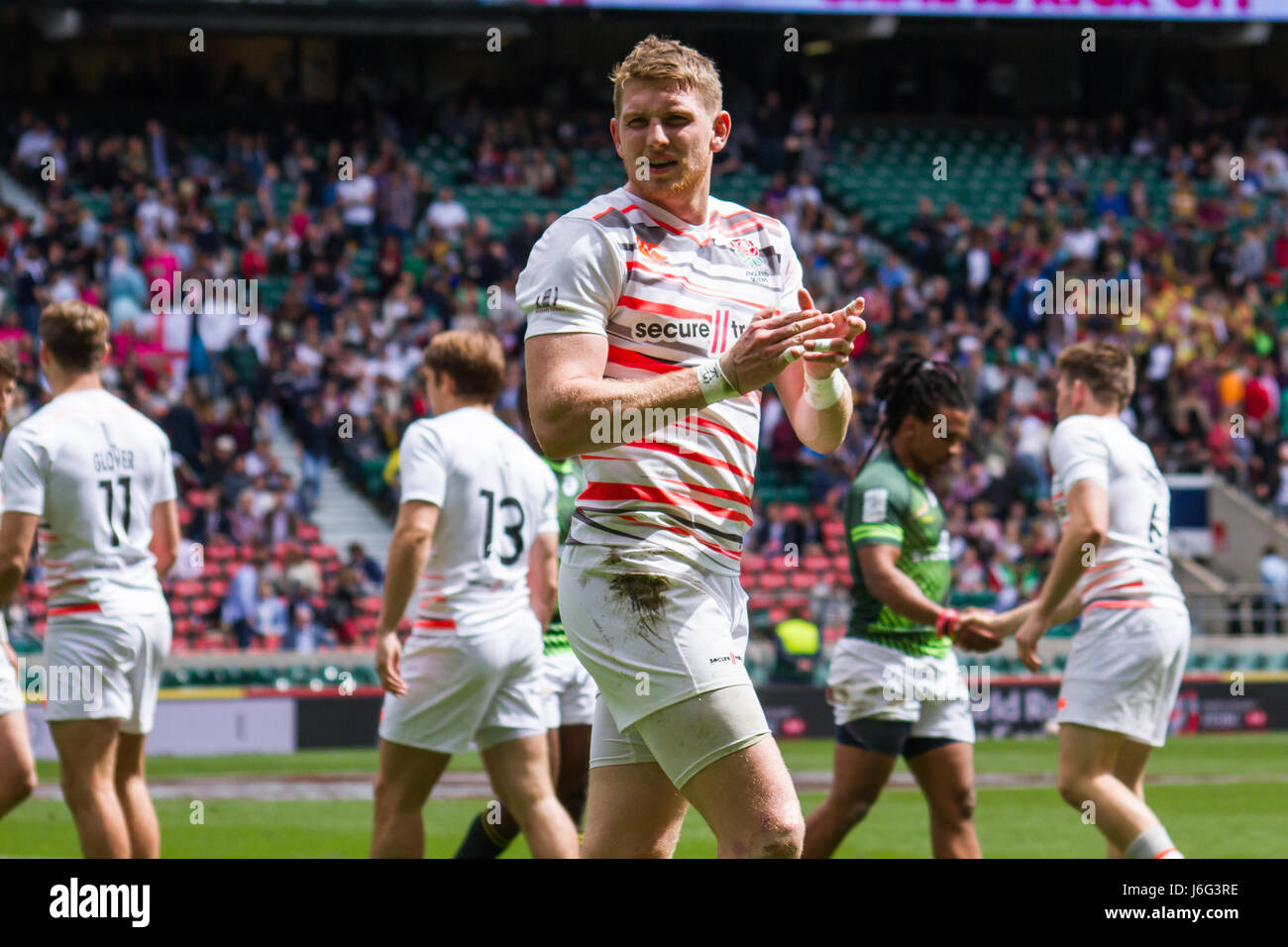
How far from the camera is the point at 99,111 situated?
90.0 ft

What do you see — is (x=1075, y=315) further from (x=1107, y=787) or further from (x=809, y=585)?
(x=1107, y=787)

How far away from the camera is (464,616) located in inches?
261

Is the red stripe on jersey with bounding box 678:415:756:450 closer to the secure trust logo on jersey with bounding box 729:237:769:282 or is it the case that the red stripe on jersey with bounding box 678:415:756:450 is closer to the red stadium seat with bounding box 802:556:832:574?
the secure trust logo on jersey with bounding box 729:237:769:282

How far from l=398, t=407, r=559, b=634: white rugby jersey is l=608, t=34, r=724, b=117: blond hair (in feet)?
8.24

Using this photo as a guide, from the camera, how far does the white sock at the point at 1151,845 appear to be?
20.4ft

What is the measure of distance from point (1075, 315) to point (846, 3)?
6.77 m

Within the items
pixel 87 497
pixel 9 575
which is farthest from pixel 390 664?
pixel 9 575

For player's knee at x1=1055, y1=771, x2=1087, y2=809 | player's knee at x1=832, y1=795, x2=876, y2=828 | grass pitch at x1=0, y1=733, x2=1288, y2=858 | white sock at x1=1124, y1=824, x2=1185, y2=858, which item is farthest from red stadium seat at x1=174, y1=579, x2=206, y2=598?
white sock at x1=1124, y1=824, x2=1185, y2=858

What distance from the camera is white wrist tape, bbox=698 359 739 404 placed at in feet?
13.0

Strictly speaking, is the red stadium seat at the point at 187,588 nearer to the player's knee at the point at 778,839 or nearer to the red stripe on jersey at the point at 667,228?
the red stripe on jersey at the point at 667,228

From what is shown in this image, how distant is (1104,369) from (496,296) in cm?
1423

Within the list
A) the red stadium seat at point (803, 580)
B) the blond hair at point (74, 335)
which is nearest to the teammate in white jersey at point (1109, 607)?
the blond hair at point (74, 335)

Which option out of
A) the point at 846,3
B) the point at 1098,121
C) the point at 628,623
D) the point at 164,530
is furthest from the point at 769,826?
the point at 1098,121
